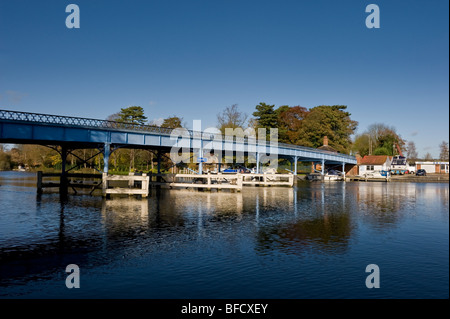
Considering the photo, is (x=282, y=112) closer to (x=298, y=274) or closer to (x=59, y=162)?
(x=59, y=162)

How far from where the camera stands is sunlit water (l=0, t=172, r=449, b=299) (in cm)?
1071

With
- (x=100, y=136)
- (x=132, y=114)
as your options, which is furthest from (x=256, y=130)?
(x=100, y=136)

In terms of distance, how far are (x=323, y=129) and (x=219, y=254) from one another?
95.7 metres

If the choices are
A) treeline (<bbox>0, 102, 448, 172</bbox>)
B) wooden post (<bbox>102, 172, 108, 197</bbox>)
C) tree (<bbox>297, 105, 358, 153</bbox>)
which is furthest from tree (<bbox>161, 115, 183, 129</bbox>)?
wooden post (<bbox>102, 172, 108, 197</bbox>)

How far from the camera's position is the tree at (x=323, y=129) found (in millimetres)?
103625

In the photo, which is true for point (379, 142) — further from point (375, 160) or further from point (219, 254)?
point (219, 254)

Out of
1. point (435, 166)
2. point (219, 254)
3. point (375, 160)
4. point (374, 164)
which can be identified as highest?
point (375, 160)

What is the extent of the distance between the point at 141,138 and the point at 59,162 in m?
63.3

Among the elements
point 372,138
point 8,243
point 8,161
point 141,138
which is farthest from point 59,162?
point 372,138

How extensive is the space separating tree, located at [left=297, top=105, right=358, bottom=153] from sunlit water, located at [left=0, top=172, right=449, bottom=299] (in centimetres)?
7963

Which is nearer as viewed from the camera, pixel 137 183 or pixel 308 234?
pixel 308 234

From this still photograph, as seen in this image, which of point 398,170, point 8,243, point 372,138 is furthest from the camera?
point 372,138

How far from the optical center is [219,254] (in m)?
14.3
